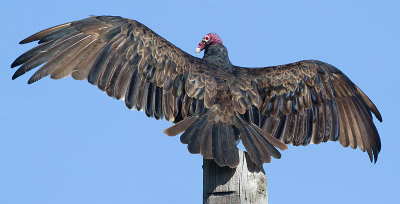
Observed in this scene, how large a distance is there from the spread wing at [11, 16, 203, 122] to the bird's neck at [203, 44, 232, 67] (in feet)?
0.96

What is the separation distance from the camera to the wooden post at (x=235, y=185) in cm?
379

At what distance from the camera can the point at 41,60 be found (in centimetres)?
528

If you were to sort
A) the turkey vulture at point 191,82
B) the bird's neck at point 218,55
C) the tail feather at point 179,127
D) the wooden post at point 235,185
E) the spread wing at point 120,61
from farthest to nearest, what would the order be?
the bird's neck at point 218,55, the spread wing at point 120,61, the turkey vulture at point 191,82, the tail feather at point 179,127, the wooden post at point 235,185

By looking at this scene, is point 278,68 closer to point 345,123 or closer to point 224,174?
point 345,123

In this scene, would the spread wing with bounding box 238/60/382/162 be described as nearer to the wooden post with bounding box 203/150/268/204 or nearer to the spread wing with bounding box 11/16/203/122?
the spread wing with bounding box 11/16/203/122

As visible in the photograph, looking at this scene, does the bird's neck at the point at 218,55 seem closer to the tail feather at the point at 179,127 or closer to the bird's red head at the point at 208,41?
the bird's red head at the point at 208,41

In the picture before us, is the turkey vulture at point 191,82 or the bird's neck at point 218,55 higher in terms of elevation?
the bird's neck at point 218,55

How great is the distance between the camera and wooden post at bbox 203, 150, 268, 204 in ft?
12.4

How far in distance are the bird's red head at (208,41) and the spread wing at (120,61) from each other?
30.3 inches

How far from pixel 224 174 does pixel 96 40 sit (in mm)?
2062

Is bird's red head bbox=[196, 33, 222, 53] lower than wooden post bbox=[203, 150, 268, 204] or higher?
higher

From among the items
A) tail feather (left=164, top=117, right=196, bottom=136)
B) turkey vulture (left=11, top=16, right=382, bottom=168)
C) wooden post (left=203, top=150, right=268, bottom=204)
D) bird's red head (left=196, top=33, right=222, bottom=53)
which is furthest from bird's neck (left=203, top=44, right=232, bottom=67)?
wooden post (left=203, top=150, right=268, bottom=204)

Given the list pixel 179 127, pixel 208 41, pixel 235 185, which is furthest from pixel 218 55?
pixel 235 185

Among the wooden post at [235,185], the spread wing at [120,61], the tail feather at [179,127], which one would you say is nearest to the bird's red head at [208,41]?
the spread wing at [120,61]
